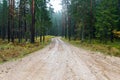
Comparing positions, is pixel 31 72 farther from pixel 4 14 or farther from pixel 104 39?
pixel 4 14

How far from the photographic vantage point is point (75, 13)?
2042 inches

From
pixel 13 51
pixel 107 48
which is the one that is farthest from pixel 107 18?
pixel 13 51

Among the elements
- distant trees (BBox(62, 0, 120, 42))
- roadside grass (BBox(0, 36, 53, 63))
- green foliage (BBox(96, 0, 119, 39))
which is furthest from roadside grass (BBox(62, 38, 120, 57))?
roadside grass (BBox(0, 36, 53, 63))

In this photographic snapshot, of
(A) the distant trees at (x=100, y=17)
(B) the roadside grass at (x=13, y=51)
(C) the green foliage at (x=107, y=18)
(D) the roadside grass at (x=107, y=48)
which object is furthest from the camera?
(A) the distant trees at (x=100, y=17)

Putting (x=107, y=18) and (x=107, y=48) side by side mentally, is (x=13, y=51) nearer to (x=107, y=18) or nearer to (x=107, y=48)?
(x=107, y=48)

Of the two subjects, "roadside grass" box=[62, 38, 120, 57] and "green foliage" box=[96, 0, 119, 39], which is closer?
"roadside grass" box=[62, 38, 120, 57]

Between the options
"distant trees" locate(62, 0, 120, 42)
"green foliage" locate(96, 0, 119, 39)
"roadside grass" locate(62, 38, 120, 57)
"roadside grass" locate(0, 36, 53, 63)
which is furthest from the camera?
"distant trees" locate(62, 0, 120, 42)

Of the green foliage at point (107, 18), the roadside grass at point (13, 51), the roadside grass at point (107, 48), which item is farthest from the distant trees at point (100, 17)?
the roadside grass at point (13, 51)

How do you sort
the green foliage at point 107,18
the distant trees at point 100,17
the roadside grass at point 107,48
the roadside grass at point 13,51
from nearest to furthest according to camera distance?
the roadside grass at point 13,51
the roadside grass at point 107,48
the green foliage at point 107,18
the distant trees at point 100,17

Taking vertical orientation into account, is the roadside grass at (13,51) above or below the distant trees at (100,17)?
below

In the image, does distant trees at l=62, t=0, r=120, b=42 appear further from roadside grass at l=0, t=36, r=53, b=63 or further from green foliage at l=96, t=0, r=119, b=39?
roadside grass at l=0, t=36, r=53, b=63

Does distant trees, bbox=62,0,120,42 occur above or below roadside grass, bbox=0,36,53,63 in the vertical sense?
above

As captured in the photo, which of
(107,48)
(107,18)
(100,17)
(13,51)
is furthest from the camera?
(100,17)

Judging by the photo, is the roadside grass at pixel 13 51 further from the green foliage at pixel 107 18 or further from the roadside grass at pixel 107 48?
the green foliage at pixel 107 18
